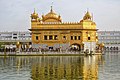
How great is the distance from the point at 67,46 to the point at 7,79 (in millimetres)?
38430

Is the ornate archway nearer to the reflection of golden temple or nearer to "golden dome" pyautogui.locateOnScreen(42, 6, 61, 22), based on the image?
"golden dome" pyautogui.locateOnScreen(42, 6, 61, 22)

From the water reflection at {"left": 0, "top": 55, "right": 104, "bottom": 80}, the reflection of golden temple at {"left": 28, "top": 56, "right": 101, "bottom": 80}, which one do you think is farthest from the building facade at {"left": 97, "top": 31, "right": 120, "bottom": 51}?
the reflection of golden temple at {"left": 28, "top": 56, "right": 101, "bottom": 80}

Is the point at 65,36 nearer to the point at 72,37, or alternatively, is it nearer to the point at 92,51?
the point at 72,37

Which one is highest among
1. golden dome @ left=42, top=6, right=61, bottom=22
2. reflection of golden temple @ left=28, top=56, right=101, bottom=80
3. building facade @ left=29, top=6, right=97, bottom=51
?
golden dome @ left=42, top=6, right=61, bottom=22

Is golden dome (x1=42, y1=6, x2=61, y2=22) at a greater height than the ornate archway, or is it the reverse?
golden dome (x1=42, y1=6, x2=61, y2=22)

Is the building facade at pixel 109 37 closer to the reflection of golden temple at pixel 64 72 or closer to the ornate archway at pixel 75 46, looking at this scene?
the ornate archway at pixel 75 46

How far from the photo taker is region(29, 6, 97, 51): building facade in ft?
175

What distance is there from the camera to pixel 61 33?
5366cm

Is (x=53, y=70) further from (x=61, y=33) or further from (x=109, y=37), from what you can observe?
(x=109, y=37)

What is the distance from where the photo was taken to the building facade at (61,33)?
175 ft

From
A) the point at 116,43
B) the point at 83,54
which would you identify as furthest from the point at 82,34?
the point at 116,43

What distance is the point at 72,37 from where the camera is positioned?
54.1 meters

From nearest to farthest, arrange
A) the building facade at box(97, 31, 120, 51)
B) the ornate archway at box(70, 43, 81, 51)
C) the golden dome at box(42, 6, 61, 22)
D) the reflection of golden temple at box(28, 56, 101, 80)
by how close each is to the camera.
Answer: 1. the reflection of golden temple at box(28, 56, 101, 80)
2. the ornate archway at box(70, 43, 81, 51)
3. the golden dome at box(42, 6, 61, 22)
4. the building facade at box(97, 31, 120, 51)

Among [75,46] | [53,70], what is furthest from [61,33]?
[53,70]
